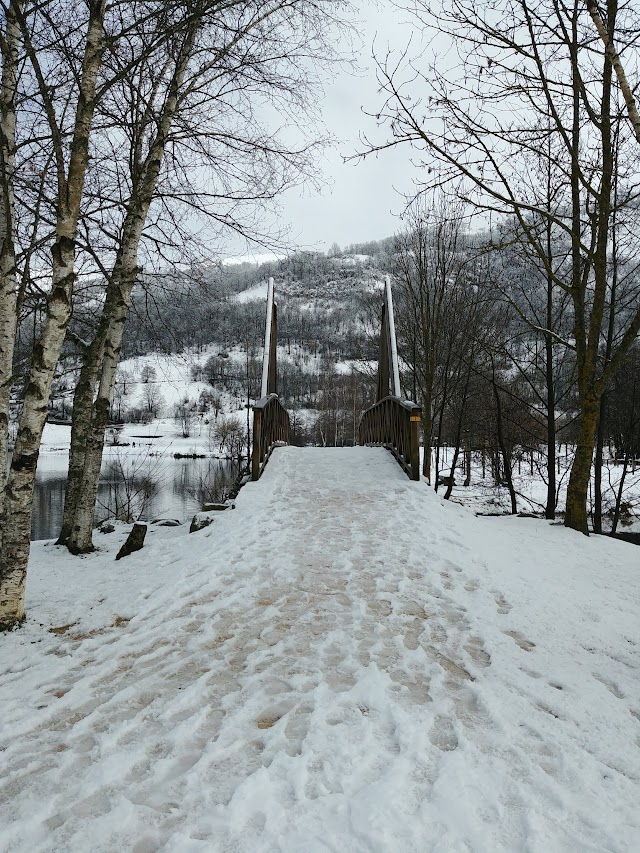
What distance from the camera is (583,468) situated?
5090 millimetres

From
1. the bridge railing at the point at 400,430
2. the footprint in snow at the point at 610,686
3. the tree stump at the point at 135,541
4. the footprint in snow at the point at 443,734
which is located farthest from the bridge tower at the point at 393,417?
the footprint in snow at the point at 443,734

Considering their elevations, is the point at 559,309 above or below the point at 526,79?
below

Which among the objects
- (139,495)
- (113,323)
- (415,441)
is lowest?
(139,495)

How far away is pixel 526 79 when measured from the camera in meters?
4.54

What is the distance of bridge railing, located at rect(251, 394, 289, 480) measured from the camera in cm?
660

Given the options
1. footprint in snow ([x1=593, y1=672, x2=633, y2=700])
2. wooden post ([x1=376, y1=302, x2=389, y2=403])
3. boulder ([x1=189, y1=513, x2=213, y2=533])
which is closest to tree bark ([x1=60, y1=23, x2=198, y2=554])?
boulder ([x1=189, y1=513, x2=213, y2=533])

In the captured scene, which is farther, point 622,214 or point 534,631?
point 622,214

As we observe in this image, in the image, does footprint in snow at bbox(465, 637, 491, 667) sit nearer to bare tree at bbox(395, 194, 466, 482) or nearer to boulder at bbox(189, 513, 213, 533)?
boulder at bbox(189, 513, 213, 533)

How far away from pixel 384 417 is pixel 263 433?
2.89 metres

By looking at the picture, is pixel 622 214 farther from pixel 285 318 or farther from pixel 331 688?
pixel 285 318

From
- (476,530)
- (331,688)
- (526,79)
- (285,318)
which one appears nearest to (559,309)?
(526,79)

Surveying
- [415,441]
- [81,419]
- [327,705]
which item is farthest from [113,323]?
[327,705]

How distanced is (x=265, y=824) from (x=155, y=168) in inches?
216

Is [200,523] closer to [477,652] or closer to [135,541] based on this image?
[135,541]
